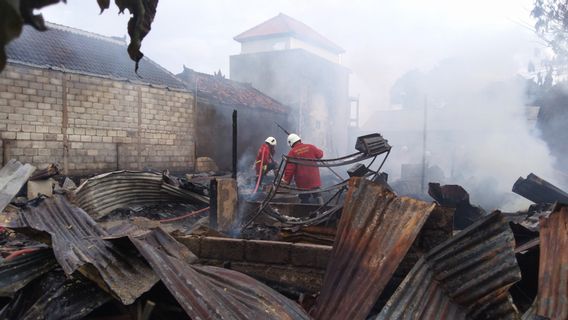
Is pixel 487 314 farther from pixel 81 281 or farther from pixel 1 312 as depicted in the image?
pixel 1 312

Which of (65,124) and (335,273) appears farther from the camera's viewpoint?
(65,124)

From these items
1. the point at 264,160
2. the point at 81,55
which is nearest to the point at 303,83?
the point at 81,55

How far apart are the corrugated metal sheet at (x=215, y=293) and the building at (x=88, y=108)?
33.5 feet

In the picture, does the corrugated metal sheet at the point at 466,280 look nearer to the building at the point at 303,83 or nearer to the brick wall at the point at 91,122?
the brick wall at the point at 91,122

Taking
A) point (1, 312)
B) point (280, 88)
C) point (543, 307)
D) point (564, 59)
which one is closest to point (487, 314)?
point (543, 307)

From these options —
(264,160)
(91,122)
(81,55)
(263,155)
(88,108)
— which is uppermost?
(81,55)

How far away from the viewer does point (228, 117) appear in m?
17.9

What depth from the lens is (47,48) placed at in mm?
12469

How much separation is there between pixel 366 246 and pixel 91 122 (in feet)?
38.4

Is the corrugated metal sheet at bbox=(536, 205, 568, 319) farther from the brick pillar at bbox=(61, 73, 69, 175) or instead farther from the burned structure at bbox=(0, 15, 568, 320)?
the brick pillar at bbox=(61, 73, 69, 175)

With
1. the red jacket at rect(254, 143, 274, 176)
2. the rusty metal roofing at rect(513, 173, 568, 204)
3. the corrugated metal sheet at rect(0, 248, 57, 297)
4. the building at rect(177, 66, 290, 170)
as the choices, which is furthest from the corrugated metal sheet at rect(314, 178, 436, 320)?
the building at rect(177, 66, 290, 170)

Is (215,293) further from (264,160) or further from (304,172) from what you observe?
(264,160)

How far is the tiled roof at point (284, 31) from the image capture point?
36.0 metres

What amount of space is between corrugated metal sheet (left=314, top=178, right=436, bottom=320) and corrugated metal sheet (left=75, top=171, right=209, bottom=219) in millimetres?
5978
